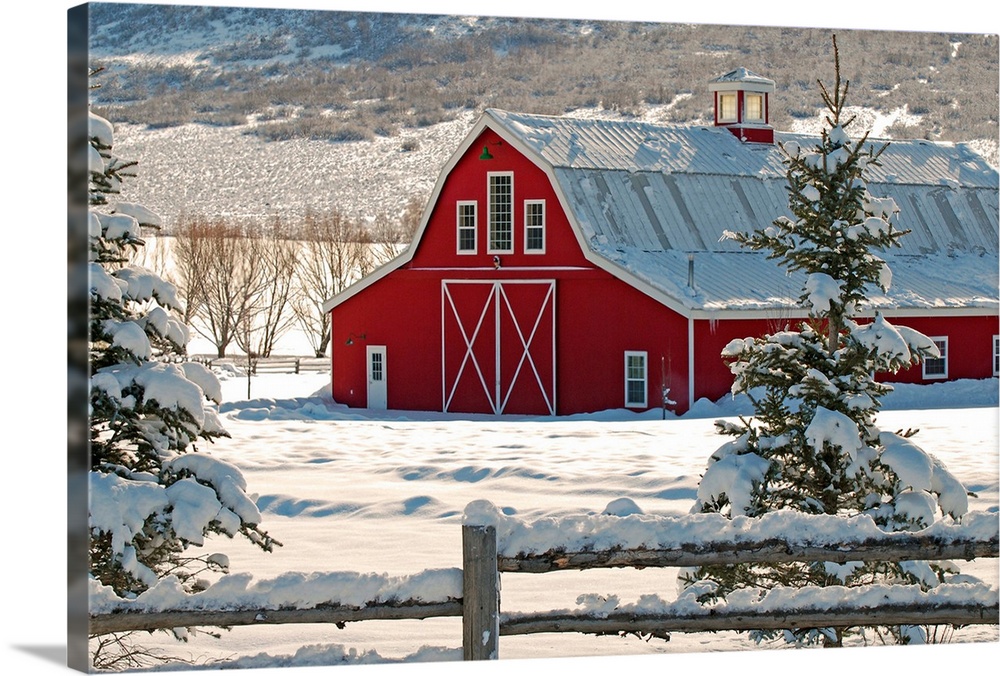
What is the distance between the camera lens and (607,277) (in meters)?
23.5

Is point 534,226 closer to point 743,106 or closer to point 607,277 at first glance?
point 607,277

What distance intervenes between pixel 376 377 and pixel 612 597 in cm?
1838

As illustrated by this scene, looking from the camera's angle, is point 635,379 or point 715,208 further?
point 715,208

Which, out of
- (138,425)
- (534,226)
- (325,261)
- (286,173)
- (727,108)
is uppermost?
(286,173)

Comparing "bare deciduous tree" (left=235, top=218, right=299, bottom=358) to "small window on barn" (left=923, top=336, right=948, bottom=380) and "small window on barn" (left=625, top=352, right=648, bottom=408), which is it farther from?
"small window on barn" (left=923, top=336, right=948, bottom=380)

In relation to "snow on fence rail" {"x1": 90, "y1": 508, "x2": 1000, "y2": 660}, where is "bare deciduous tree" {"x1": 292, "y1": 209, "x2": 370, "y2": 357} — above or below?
above

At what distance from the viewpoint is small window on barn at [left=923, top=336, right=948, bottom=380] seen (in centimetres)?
2422

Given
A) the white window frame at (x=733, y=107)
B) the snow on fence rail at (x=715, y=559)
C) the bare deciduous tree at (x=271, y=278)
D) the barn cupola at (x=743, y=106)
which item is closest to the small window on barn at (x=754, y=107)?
the barn cupola at (x=743, y=106)

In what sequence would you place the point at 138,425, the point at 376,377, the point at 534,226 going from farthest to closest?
1. the point at 376,377
2. the point at 534,226
3. the point at 138,425

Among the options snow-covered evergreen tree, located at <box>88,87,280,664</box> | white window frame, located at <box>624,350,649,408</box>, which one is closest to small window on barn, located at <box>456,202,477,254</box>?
white window frame, located at <box>624,350,649,408</box>

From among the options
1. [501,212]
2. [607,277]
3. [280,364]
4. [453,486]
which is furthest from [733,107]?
[280,364]

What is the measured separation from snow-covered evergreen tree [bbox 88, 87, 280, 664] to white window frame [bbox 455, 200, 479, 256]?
15806mm

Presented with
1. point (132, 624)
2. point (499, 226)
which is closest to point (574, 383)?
point (499, 226)

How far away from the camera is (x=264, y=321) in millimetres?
51938
